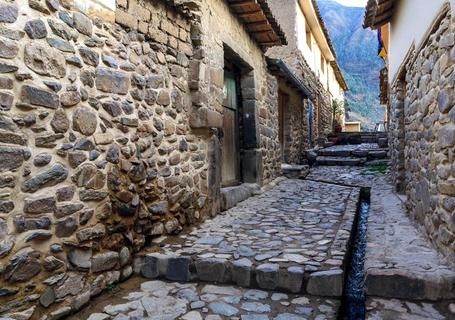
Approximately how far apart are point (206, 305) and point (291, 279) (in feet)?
2.07

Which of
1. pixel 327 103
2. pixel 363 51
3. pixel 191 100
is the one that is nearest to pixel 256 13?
pixel 191 100

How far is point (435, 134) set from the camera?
9.05ft

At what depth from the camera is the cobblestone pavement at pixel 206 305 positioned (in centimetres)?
216

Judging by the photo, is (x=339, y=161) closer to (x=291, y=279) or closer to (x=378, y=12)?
(x=378, y=12)

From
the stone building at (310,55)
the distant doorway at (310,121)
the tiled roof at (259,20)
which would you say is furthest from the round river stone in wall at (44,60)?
the distant doorway at (310,121)

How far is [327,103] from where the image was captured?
16.0 meters

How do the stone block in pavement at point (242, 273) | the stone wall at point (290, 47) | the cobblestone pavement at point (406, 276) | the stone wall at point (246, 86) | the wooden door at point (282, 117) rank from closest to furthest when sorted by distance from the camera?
the cobblestone pavement at point (406, 276) < the stone block in pavement at point (242, 273) < the stone wall at point (246, 86) < the wooden door at point (282, 117) < the stone wall at point (290, 47)

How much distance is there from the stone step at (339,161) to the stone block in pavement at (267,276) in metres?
8.06

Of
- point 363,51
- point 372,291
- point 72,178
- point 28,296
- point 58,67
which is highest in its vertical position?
point 363,51

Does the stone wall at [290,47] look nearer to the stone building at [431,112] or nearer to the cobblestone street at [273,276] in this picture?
the stone building at [431,112]

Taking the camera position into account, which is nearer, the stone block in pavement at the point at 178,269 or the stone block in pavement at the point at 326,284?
the stone block in pavement at the point at 326,284

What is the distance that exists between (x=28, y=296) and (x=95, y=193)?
76cm

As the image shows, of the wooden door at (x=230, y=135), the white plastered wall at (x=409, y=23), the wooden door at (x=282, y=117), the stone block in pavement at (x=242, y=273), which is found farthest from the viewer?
the wooden door at (x=282, y=117)

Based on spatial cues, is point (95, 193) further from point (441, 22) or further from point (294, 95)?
point (294, 95)
